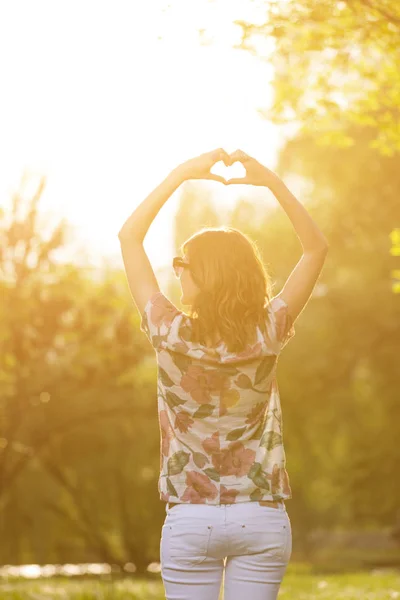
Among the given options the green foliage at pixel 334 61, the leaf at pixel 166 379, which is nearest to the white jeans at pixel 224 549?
the leaf at pixel 166 379

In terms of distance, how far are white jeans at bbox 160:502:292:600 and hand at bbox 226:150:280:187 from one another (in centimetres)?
114

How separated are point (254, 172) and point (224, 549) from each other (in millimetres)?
1302

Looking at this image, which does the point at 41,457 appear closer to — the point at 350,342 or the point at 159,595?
the point at 350,342

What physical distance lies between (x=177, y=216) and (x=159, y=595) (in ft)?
78.1

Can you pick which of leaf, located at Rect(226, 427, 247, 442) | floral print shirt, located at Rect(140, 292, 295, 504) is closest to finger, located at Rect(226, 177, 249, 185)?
floral print shirt, located at Rect(140, 292, 295, 504)

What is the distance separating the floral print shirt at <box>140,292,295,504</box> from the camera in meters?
3.17

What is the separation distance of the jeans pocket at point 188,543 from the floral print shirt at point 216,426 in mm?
95

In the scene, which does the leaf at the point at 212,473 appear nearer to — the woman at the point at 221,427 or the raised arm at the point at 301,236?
the woman at the point at 221,427

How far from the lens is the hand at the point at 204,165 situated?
11.5 feet

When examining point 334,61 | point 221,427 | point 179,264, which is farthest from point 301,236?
point 334,61

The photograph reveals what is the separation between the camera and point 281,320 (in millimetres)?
3354

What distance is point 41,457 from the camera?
76.2ft

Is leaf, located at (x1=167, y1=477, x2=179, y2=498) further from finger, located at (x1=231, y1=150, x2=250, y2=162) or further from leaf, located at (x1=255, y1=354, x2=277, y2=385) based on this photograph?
finger, located at (x1=231, y1=150, x2=250, y2=162)

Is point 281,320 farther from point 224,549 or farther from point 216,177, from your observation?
point 224,549
